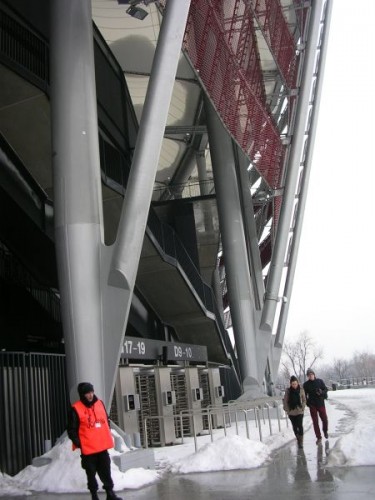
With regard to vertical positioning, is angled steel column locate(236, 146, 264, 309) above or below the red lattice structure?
below

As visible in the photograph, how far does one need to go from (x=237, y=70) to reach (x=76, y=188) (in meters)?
11.8

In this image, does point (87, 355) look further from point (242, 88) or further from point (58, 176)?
point (242, 88)

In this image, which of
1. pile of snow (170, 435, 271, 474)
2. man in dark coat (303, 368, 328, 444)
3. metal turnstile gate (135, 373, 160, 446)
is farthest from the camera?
metal turnstile gate (135, 373, 160, 446)

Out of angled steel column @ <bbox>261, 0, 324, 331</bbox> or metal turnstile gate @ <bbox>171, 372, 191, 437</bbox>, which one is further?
angled steel column @ <bbox>261, 0, 324, 331</bbox>

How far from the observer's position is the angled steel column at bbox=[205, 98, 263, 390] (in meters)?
22.7

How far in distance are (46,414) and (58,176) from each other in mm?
4516

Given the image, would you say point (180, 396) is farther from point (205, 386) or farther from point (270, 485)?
point (270, 485)

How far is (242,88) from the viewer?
22.5 metres

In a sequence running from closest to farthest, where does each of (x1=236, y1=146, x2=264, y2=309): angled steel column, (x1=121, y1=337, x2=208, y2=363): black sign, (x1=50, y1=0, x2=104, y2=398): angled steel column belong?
1. (x1=50, y1=0, x2=104, y2=398): angled steel column
2. (x1=121, y1=337, x2=208, y2=363): black sign
3. (x1=236, y1=146, x2=264, y2=309): angled steel column

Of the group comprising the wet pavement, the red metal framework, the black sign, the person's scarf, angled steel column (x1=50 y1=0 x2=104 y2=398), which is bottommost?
the wet pavement

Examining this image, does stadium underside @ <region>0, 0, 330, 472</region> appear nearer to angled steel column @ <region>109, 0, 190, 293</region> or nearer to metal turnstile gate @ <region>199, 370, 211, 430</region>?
angled steel column @ <region>109, 0, 190, 293</region>

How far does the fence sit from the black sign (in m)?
1.86

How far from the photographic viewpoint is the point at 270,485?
323 inches

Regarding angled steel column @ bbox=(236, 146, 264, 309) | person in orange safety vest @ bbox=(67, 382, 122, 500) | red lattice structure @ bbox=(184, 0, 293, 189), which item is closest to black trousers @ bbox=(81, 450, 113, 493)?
person in orange safety vest @ bbox=(67, 382, 122, 500)
